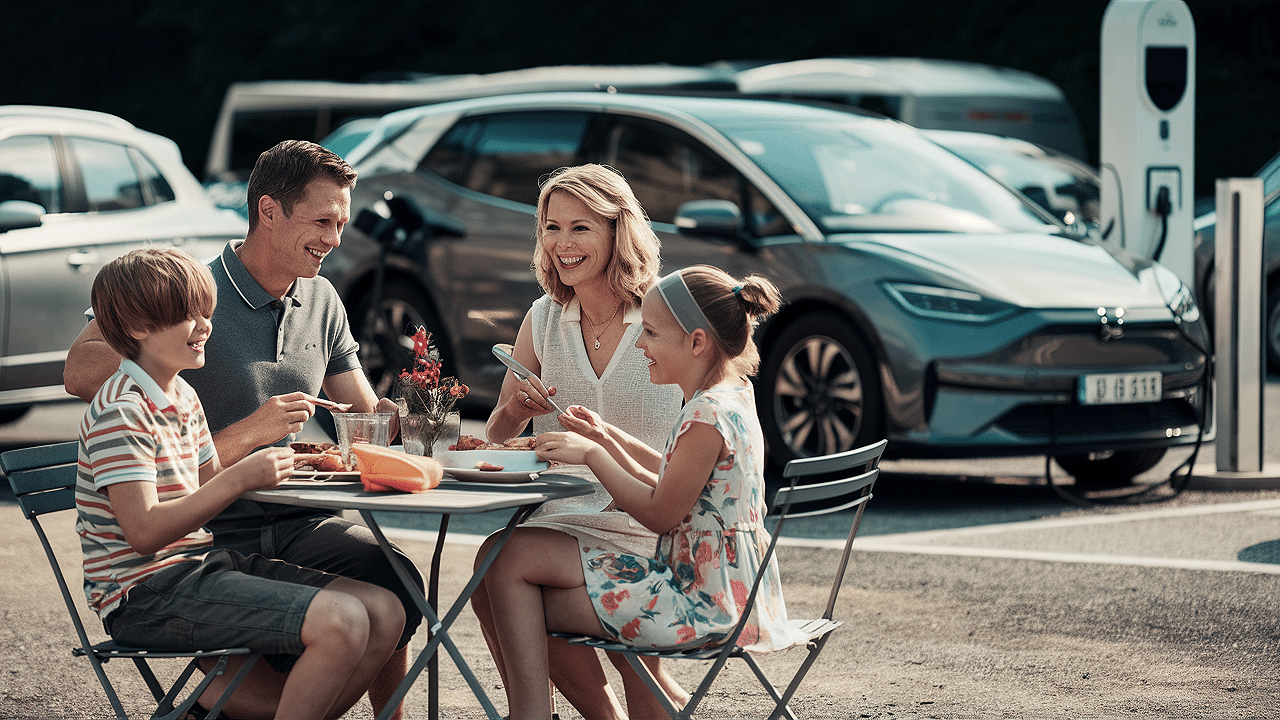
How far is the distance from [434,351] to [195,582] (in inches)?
30.7

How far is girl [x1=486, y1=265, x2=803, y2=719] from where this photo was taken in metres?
3.73

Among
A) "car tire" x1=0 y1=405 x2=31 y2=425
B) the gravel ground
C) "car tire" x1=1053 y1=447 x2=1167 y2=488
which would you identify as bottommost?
"car tire" x1=1053 y1=447 x2=1167 y2=488

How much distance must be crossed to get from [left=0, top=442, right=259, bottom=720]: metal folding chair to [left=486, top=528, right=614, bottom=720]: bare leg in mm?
581

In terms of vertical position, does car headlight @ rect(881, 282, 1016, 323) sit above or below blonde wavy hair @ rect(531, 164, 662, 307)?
below

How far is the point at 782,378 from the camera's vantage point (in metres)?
7.81

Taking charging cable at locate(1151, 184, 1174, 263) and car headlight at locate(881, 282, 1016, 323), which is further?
charging cable at locate(1151, 184, 1174, 263)

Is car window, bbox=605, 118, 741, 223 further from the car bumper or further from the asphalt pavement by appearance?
the asphalt pavement

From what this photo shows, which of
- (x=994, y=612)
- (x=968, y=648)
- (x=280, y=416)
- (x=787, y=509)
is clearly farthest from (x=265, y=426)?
(x=994, y=612)

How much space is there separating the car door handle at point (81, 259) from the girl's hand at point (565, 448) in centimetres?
525

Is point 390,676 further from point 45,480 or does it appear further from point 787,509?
point 787,509

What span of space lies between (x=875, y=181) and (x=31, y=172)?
4214 millimetres

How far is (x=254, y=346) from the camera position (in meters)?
4.15

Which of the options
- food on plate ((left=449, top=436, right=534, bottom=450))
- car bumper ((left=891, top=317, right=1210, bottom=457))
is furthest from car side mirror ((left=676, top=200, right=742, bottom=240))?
food on plate ((left=449, top=436, right=534, bottom=450))

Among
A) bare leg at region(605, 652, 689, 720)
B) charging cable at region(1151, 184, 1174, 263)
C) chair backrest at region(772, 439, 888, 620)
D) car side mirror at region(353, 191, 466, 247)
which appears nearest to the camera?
chair backrest at region(772, 439, 888, 620)
